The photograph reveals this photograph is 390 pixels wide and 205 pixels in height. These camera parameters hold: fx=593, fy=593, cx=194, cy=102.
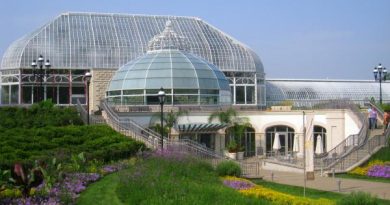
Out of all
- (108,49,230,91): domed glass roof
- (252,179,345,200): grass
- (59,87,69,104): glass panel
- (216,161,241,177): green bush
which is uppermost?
(108,49,230,91): domed glass roof

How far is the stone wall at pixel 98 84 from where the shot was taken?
5334cm

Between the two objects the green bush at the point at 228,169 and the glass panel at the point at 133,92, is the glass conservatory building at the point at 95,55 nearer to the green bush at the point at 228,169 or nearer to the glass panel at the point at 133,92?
the glass panel at the point at 133,92

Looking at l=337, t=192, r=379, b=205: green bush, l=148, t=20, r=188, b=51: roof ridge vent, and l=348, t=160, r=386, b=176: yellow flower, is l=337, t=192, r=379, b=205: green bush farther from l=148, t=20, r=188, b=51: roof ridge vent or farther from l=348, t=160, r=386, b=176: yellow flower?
l=148, t=20, r=188, b=51: roof ridge vent

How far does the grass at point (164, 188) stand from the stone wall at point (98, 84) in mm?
31798

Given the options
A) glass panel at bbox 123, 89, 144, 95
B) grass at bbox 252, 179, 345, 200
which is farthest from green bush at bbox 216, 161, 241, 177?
glass panel at bbox 123, 89, 144, 95

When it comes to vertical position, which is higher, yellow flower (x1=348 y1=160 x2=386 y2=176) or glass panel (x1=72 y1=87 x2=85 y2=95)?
glass panel (x1=72 y1=87 x2=85 y2=95)

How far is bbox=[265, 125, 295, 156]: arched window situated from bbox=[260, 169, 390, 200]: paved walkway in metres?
16.4

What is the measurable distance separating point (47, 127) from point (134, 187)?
55.0ft

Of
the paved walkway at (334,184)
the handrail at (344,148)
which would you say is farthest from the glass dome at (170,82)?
the paved walkway at (334,184)

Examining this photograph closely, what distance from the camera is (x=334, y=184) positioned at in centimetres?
2469

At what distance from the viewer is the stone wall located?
53344 millimetres

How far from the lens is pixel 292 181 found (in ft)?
85.9

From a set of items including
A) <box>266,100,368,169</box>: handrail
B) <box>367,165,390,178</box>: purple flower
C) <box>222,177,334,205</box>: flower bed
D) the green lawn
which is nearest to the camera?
<box>222,177,334,205</box>: flower bed

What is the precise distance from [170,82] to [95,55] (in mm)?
12705
